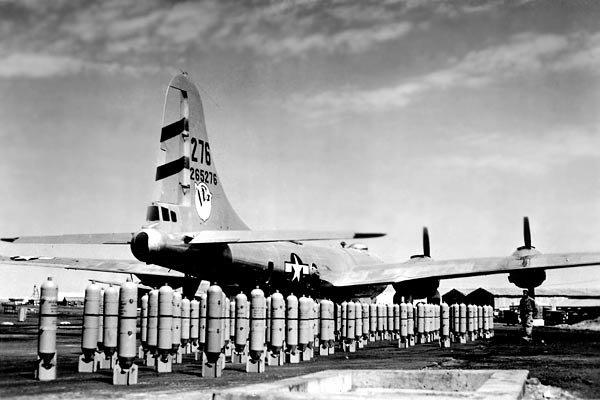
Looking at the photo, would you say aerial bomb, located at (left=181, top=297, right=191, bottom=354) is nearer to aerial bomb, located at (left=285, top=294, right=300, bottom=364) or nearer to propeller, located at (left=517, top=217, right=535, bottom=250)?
aerial bomb, located at (left=285, top=294, right=300, bottom=364)

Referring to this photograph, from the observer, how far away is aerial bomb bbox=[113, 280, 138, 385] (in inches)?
409

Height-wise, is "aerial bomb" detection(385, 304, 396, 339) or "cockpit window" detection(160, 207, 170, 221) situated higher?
"cockpit window" detection(160, 207, 170, 221)

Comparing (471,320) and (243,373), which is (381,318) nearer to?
(471,320)

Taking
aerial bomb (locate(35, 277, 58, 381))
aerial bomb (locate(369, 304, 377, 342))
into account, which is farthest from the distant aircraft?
aerial bomb (locate(35, 277, 58, 381))

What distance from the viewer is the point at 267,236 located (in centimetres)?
1777

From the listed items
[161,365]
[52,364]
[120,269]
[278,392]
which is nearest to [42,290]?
[52,364]

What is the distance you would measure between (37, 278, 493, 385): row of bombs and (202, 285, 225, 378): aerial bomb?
0.7 inches

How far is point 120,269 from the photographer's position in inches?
1178

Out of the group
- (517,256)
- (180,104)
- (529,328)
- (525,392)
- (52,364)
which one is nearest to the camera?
(525,392)

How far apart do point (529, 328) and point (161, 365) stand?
1735 centimetres

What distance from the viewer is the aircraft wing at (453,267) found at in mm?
26969

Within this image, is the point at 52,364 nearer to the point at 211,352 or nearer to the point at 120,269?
the point at 211,352

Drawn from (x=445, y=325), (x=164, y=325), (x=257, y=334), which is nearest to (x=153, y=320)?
(x=164, y=325)

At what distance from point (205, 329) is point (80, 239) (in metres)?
6.73
